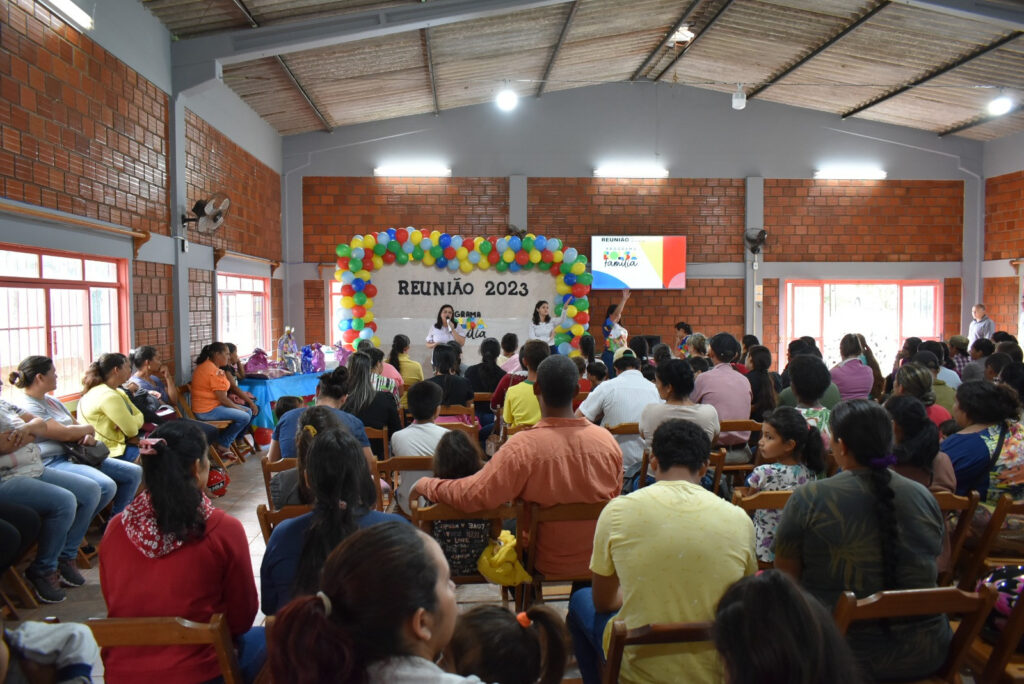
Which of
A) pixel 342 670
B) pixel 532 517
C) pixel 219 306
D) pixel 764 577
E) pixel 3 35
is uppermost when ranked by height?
pixel 3 35

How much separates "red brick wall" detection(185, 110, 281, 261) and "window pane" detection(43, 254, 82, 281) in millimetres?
1781

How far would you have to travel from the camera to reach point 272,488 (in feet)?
9.04

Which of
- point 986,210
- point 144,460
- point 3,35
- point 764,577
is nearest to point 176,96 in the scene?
point 3,35

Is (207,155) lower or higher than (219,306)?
higher

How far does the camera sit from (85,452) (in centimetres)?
397

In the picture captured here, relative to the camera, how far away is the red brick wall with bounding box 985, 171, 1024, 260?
33.8ft

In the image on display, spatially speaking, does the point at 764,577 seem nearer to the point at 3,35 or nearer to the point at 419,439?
the point at 419,439

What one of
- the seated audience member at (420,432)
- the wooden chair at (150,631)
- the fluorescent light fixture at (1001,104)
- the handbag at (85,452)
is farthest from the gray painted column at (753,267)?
the wooden chair at (150,631)

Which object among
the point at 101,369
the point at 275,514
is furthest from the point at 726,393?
the point at 101,369

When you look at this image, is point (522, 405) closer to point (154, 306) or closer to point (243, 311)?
point (154, 306)

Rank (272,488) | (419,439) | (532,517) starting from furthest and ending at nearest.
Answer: (419,439)
(272,488)
(532,517)

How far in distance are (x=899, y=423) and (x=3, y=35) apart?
488cm

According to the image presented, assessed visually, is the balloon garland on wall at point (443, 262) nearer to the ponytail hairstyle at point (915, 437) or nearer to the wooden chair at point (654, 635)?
the ponytail hairstyle at point (915, 437)

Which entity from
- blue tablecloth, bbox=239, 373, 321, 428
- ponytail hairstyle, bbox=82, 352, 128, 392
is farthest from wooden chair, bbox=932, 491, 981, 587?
blue tablecloth, bbox=239, 373, 321, 428
